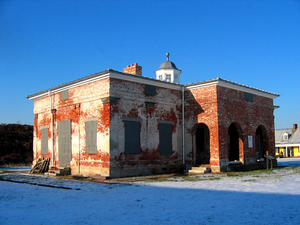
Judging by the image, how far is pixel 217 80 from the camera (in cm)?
1636

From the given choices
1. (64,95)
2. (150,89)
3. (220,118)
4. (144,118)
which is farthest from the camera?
(64,95)

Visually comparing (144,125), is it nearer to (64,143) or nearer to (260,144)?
(64,143)

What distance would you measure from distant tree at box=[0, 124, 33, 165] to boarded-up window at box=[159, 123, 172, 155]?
1625 cm

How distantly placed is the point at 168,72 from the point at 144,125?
25.4 ft

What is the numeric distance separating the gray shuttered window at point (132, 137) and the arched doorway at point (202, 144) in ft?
17.4

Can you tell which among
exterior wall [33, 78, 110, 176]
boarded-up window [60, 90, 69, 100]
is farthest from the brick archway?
boarded-up window [60, 90, 69, 100]

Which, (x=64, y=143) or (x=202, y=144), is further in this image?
(x=202, y=144)

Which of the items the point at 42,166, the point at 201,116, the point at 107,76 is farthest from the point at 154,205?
the point at 42,166

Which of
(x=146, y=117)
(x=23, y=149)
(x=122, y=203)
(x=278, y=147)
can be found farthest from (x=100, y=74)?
(x=278, y=147)

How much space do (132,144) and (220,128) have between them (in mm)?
5011

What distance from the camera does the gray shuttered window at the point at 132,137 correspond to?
1495 centimetres

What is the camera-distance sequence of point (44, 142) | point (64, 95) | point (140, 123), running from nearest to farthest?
point (140, 123) → point (64, 95) → point (44, 142)

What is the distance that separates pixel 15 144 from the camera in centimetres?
2783

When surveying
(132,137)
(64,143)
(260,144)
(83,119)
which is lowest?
(260,144)
